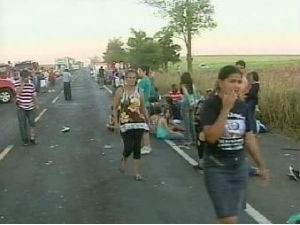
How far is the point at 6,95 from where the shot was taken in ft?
103

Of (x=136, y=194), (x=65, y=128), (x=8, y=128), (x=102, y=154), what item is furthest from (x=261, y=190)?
(x=8, y=128)

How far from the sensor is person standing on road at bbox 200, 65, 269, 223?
14.6 ft

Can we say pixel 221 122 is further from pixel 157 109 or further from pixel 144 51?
pixel 144 51

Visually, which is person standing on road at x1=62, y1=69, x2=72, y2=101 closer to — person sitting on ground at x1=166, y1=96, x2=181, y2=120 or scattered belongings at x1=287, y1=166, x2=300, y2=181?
person sitting on ground at x1=166, y1=96, x2=181, y2=120

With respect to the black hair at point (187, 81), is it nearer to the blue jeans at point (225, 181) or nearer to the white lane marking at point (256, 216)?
the white lane marking at point (256, 216)

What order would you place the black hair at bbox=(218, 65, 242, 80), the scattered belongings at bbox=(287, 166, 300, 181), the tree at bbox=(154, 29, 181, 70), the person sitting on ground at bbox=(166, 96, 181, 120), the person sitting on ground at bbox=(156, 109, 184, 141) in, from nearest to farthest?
the black hair at bbox=(218, 65, 242, 80)
the scattered belongings at bbox=(287, 166, 300, 181)
the person sitting on ground at bbox=(156, 109, 184, 141)
the person sitting on ground at bbox=(166, 96, 181, 120)
the tree at bbox=(154, 29, 181, 70)

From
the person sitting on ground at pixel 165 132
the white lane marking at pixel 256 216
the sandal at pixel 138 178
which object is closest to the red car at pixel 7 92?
the person sitting on ground at pixel 165 132

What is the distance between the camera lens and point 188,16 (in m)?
37.6

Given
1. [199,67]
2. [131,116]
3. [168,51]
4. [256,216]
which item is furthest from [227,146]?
[168,51]

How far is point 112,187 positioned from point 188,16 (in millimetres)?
30235

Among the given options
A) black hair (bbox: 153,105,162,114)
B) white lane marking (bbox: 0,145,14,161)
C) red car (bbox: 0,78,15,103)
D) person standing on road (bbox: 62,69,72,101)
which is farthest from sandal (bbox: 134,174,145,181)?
red car (bbox: 0,78,15,103)

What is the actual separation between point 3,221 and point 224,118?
3235 mm

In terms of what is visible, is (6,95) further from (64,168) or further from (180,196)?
(180,196)

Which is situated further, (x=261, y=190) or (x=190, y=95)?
(x=190, y=95)
